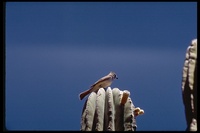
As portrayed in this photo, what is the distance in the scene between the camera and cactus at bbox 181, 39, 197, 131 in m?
2.22

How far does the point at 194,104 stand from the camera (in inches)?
87.7

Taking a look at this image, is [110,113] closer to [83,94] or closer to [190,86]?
[83,94]

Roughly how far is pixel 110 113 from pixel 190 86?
3.66 feet

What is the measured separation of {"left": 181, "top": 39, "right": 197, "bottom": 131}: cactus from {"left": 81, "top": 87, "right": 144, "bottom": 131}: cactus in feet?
2.98

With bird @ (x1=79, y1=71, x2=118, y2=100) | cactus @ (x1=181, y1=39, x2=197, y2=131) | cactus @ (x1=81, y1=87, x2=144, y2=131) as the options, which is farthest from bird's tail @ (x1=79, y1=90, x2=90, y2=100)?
cactus @ (x1=181, y1=39, x2=197, y2=131)

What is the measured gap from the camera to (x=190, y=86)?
2.22 meters

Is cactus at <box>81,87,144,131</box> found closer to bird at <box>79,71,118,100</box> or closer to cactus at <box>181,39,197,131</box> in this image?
bird at <box>79,71,118,100</box>

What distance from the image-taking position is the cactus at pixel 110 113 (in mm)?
3134

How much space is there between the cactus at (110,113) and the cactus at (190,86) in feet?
2.98

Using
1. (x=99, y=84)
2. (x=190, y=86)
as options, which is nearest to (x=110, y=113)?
(x=99, y=84)

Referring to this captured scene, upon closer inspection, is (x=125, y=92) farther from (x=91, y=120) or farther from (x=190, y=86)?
(x=190, y=86)

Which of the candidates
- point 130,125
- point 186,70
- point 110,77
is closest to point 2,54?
point 186,70

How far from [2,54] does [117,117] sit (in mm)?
1473

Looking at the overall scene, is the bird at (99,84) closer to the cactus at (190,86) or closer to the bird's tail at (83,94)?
the bird's tail at (83,94)
